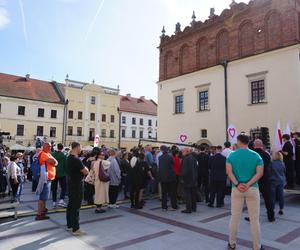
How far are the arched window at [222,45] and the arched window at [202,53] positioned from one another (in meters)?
1.23

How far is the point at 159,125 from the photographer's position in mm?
27641

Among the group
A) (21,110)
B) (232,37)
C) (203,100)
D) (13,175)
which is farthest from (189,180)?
(21,110)

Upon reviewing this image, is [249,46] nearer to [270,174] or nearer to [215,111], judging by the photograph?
[215,111]

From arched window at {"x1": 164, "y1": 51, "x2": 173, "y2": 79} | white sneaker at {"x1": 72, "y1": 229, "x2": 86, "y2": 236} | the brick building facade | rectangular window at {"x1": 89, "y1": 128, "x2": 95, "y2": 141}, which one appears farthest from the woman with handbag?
rectangular window at {"x1": 89, "y1": 128, "x2": 95, "y2": 141}

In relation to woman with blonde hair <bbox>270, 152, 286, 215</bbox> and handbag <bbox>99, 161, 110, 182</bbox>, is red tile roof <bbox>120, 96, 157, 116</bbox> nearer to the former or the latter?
handbag <bbox>99, 161, 110, 182</bbox>

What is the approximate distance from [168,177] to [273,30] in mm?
15964

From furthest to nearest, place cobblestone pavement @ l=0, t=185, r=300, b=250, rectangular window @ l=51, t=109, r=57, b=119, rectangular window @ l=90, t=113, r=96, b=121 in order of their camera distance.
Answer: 1. rectangular window @ l=90, t=113, r=96, b=121
2. rectangular window @ l=51, t=109, r=57, b=119
3. cobblestone pavement @ l=0, t=185, r=300, b=250

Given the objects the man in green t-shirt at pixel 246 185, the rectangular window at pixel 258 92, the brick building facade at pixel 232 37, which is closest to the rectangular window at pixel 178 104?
the brick building facade at pixel 232 37

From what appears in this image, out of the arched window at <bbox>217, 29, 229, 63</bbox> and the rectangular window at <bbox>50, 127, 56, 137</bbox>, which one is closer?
the arched window at <bbox>217, 29, 229, 63</bbox>

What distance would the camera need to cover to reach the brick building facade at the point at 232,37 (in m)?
19.3

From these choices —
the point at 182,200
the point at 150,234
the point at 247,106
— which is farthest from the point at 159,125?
the point at 150,234

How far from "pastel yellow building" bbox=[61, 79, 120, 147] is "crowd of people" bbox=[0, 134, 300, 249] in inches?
1394

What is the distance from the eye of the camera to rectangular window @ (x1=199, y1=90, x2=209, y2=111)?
77.6 feet

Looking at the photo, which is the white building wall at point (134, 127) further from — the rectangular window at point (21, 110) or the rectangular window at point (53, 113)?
the rectangular window at point (21, 110)
